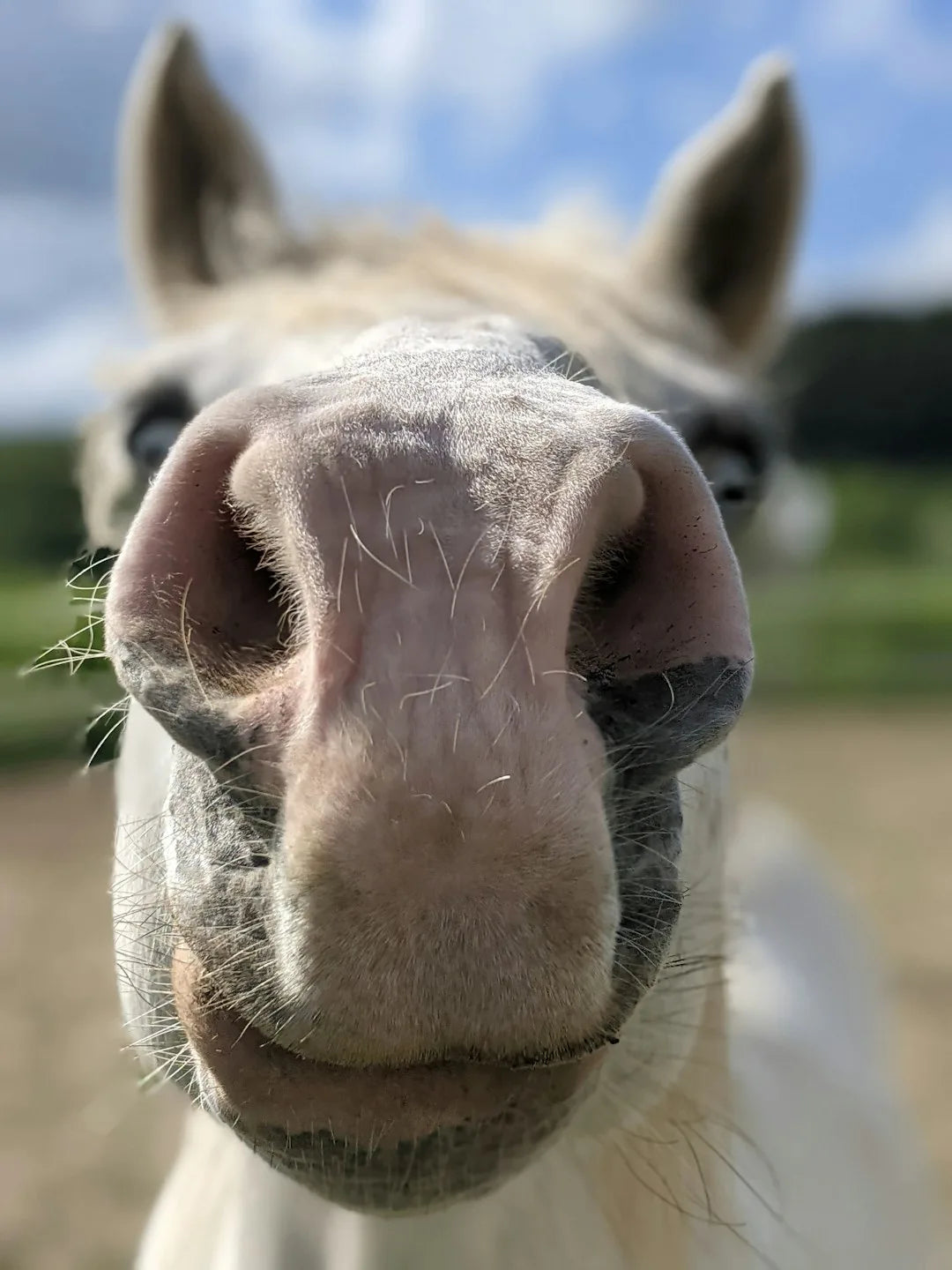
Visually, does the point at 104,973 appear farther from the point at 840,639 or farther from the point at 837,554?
the point at 837,554

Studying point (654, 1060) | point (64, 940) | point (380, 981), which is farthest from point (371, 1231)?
point (64, 940)

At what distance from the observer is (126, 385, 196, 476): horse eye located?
1.51 meters

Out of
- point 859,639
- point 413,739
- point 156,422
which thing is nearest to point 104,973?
point 156,422

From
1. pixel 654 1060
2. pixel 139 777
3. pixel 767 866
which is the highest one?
pixel 139 777

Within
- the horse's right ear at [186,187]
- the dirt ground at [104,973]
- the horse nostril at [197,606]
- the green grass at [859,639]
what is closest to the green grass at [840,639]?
the green grass at [859,639]

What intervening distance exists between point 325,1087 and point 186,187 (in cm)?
196

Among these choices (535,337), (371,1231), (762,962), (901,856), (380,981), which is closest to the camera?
(380,981)

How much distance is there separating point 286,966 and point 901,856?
762 centimetres

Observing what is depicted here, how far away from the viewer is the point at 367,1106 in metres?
0.81

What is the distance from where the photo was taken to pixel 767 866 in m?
3.44

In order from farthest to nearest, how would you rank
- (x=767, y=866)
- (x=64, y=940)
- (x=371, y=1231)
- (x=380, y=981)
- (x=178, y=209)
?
(x=64, y=940) → (x=767, y=866) → (x=178, y=209) → (x=371, y=1231) → (x=380, y=981)

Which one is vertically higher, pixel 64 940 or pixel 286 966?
pixel 286 966

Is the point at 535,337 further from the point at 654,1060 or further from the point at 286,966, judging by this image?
the point at 654,1060

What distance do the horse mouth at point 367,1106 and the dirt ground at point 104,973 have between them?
0.74 metres
